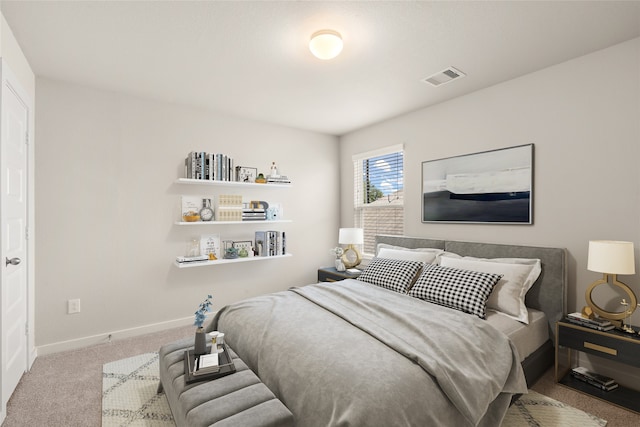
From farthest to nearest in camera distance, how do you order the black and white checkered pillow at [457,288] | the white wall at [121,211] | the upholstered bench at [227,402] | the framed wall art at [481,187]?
the white wall at [121,211], the framed wall art at [481,187], the black and white checkered pillow at [457,288], the upholstered bench at [227,402]

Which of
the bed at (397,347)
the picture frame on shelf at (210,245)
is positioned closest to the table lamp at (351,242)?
the bed at (397,347)

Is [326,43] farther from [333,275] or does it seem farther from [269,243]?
[333,275]

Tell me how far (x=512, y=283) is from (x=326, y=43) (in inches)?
88.2

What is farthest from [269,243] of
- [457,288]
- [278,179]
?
[457,288]

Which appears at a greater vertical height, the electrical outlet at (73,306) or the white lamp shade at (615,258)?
the white lamp shade at (615,258)

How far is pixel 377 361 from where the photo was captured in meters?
1.60

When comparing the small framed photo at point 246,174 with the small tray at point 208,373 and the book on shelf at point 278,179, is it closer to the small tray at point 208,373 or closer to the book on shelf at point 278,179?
the book on shelf at point 278,179

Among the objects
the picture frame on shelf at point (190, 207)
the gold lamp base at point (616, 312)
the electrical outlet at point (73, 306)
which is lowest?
the electrical outlet at point (73, 306)

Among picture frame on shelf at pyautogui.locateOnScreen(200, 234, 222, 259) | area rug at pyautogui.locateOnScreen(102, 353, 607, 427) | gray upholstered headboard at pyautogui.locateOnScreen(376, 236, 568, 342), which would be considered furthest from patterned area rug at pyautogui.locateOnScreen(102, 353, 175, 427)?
gray upholstered headboard at pyautogui.locateOnScreen(376, 236, 568, 342)

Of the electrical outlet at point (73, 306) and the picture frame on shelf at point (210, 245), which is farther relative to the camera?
the picture frame on shelf at point (210, 245)

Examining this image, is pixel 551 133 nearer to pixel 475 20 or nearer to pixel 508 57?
pixel 508 57

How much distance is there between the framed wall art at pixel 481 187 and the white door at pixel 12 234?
3.61 m

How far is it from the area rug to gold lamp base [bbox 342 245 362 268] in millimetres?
2317

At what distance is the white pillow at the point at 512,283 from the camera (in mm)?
2422
